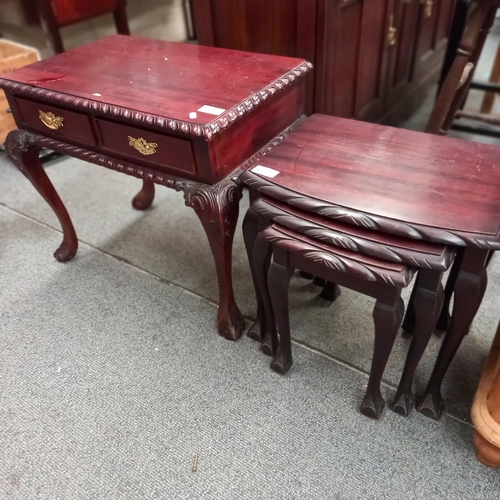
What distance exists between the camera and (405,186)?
930 millimetres

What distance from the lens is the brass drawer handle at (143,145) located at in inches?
42.9

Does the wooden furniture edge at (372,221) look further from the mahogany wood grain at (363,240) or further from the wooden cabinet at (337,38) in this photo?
the wooden cabinet at (337,38)

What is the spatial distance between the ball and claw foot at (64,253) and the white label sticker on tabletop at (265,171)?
91 centimetres

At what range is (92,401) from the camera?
1208 millimetres

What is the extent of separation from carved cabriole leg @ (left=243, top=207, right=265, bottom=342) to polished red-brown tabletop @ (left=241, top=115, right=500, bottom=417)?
11 centimetres

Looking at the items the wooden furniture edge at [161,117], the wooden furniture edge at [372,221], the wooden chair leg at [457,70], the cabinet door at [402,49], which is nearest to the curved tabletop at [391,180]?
the wooden furniture edge at [372,221]

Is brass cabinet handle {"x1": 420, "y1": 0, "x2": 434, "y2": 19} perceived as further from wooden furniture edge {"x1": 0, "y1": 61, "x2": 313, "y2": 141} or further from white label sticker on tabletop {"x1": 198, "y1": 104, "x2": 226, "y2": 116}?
white label sticker on tabletop {"x1": 198, "y1": 104, "x2": 226, "y2": 116}

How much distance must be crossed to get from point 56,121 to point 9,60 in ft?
3.60

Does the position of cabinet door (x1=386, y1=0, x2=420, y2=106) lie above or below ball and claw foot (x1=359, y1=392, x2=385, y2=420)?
above

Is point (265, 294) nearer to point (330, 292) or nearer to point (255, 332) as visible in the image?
point (255, 332)

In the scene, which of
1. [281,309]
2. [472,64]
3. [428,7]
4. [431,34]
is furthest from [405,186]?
[431,34]

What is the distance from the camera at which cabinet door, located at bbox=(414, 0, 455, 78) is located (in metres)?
2.22

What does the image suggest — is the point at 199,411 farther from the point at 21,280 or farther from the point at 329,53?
the point at 329,53

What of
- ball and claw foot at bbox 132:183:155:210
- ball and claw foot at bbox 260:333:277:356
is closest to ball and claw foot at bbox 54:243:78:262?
ball and claw foot at bbox 132:183:155:210
